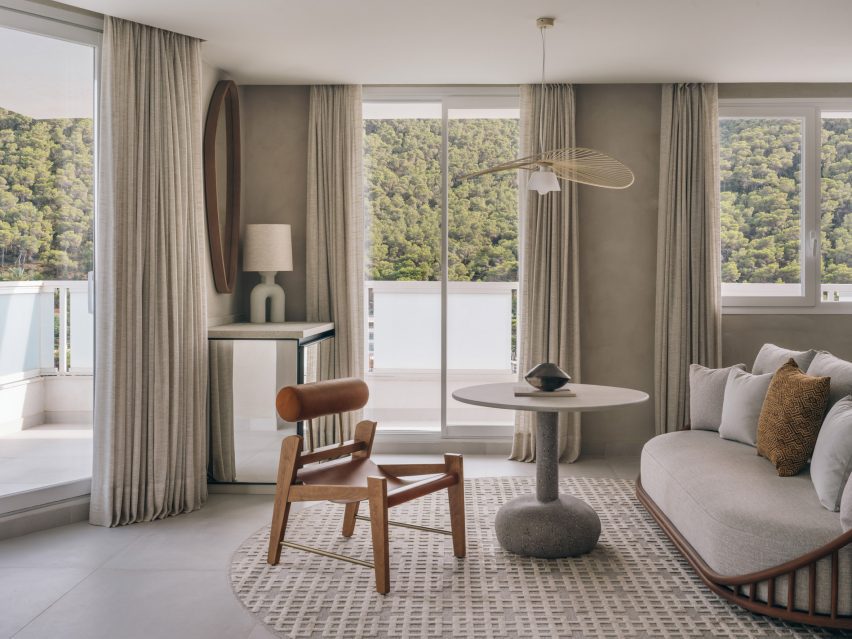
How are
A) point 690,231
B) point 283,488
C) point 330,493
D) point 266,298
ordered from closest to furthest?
1. point 330,493
2. point 283,488
3. point 266,298
4. point 690,231

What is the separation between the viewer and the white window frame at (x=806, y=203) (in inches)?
200

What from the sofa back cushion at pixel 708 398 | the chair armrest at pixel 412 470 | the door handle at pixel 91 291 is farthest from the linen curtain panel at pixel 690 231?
the door handle at pixel 91 291

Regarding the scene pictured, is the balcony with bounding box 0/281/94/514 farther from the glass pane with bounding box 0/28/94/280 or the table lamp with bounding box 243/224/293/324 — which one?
the table lamp with bounding box 243/224/293/324

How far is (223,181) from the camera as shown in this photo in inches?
187

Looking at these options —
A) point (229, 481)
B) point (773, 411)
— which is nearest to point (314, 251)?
point (229, 481)

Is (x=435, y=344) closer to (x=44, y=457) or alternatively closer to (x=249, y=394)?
(x=249, y=394)

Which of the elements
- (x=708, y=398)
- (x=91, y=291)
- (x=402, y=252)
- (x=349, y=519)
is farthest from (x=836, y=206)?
(x=91, y=291)

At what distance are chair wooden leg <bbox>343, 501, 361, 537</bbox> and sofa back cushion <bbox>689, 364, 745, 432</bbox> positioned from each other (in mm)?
1804

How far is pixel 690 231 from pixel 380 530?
316 cm

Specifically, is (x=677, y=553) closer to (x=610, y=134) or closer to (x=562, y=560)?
(x=562, y=560)

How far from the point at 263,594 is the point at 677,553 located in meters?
1.74

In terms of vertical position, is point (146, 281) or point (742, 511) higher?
point (146, 281)

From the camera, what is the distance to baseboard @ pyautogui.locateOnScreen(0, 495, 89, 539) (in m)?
3.50

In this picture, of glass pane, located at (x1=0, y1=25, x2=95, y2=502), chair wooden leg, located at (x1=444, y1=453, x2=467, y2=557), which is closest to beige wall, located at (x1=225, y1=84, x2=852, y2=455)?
glass pane, located at (x1=0, y1=25, x2=95, y2=502)
